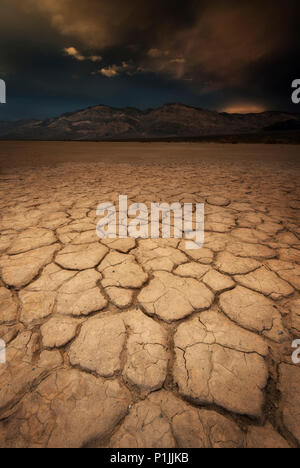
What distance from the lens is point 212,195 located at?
270cm

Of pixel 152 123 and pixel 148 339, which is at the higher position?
pixel 152 123

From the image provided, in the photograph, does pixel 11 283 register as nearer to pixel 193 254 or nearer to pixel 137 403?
pixel 137 403

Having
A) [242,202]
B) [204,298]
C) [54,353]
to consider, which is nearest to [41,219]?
[54,353]

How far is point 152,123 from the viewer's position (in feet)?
397

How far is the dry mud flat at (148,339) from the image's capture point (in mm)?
581

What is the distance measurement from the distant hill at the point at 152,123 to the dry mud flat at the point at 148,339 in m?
115

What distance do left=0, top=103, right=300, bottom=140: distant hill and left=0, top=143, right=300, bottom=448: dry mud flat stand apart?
11452 cm

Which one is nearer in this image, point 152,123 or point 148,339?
point 148,339

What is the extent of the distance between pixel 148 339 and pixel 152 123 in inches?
5467

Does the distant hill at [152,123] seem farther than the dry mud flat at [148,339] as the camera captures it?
Yes

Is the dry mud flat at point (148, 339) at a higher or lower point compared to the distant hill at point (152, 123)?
lower

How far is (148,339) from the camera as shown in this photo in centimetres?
81

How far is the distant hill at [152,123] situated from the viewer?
109 meters

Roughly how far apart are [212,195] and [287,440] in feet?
8.08
